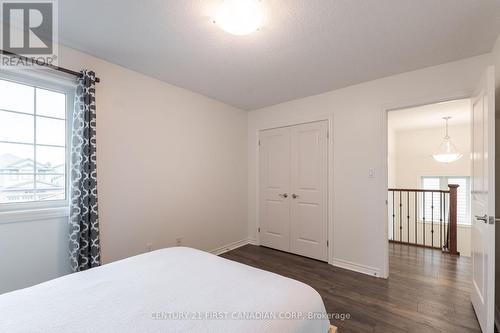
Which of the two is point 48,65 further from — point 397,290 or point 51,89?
point 397,290

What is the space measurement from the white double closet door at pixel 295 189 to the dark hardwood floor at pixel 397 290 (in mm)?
284

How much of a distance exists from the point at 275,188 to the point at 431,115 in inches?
134

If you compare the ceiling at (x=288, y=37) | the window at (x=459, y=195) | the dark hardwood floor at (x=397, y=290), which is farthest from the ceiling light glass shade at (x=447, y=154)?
the ceiling at (x=288, y=37)

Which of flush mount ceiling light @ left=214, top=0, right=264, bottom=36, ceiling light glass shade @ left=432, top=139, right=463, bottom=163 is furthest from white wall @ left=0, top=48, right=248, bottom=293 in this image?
ceiling light glass shade @ left=432, top=139, right=463, bottom=163

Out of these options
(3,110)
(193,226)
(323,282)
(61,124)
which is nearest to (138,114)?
(61,124)

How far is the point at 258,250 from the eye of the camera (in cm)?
362

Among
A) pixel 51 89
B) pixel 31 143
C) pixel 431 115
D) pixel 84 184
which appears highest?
pixel 431 115

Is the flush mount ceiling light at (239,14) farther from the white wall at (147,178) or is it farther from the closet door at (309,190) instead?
the closet door at (309,190)

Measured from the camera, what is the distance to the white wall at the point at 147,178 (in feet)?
6.18

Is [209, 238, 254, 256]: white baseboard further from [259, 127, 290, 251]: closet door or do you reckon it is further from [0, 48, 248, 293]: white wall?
[259, 127, 290, 251]: closet door

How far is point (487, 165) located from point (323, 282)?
1840 millimetres

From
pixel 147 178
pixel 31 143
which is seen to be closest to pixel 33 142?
pixel 31 143

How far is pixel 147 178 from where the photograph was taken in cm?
258

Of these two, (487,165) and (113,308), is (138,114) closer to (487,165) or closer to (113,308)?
(113,308)
